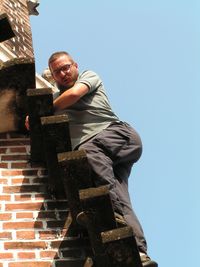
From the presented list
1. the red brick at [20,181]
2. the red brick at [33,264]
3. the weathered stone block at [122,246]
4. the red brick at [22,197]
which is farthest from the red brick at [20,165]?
the weathered stone block at [122,246]

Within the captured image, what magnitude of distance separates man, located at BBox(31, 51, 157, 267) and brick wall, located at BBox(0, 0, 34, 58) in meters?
2.69

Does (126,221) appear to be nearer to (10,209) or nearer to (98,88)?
(10,209)

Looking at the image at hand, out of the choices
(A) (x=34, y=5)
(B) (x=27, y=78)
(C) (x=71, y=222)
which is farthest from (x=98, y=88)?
(A) (x=34, y=5)

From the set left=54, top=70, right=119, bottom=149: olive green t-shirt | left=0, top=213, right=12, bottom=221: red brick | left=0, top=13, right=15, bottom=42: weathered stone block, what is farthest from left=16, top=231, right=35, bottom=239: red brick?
left=0, top=13, right=15, bottom=42: weathered stone block

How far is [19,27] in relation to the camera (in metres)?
9.75

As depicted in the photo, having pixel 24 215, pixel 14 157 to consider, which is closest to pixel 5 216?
pixel 24 215

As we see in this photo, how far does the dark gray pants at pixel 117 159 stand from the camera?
523 cm

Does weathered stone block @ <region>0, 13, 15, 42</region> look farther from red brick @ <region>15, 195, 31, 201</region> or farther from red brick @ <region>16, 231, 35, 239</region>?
red brick @ <region>16, 231, 35, 239</region>

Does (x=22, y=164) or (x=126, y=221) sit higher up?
(x=22, y=164)

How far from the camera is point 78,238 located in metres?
5.20

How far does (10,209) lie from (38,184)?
0.39 meters

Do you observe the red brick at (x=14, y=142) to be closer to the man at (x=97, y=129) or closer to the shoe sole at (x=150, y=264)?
the man at (x=97, y=129)

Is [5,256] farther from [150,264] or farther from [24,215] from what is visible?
[150,264]

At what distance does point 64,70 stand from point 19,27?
3.97 meters
